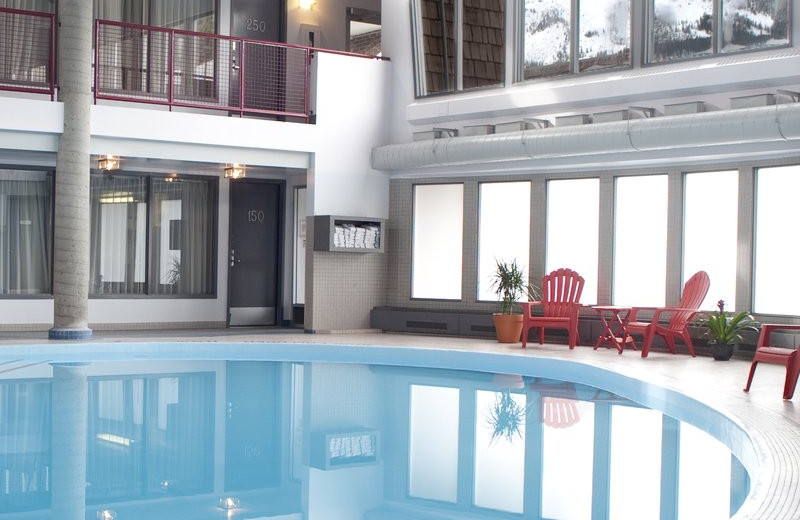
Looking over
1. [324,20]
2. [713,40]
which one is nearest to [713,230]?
[713,40]

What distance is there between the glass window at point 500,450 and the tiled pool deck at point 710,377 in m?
1.25

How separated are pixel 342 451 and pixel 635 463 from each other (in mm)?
1904

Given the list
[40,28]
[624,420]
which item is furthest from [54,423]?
[40,28]

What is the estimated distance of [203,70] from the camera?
13945 mm

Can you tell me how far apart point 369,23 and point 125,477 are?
1166 cm

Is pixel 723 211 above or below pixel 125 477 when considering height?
above

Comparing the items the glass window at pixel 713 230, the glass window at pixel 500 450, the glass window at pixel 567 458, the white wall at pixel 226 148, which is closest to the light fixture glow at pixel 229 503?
the glass window at pixel 500 450

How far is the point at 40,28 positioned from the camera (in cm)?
1288

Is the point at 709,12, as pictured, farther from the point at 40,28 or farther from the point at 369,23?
the point at 40,28

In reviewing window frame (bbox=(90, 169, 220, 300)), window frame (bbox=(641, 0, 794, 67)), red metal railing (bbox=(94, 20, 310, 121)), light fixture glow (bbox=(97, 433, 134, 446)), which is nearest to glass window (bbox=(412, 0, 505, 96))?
red metal railing (bbox=(94, 20, 310, 121))

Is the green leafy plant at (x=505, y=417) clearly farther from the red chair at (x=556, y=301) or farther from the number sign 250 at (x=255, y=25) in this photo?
the number sign 250 at (x=255, y=25)

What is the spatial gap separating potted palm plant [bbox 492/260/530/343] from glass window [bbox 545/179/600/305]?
47cm

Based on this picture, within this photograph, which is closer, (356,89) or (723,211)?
(723,211)

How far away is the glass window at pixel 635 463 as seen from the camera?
5305mm
